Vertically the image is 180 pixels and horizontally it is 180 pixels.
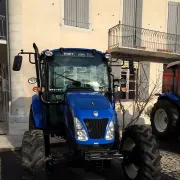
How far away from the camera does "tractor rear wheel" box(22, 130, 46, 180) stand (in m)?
3.75

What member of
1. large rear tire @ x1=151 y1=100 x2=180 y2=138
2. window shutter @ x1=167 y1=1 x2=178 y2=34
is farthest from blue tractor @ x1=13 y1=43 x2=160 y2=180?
window shutter @ x1=167 y1=1 x2=178 y2=34

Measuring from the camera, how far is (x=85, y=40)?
11.8 metres

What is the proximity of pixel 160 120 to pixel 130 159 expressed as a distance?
4.12 metres

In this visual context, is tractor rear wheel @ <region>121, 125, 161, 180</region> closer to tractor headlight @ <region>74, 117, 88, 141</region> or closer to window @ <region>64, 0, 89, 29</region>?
tractor headlight @ <region>74, 117, 88, 141</region>

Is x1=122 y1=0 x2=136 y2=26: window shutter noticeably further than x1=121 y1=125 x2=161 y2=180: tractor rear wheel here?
Yes

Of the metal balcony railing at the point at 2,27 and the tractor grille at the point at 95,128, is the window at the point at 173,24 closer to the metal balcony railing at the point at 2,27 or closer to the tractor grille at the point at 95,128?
the metal balcony railing at the point at 2,27

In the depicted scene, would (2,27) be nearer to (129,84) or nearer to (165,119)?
(129,84)

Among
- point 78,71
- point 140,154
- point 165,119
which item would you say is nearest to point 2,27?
point 78,71

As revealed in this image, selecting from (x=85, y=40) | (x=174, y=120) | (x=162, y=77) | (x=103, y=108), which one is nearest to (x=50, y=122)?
(x=103, y=108)

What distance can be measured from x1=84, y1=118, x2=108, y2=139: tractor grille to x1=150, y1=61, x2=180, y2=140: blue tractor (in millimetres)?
3847

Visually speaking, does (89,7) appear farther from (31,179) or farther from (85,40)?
(31,179)

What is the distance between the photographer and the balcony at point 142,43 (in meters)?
12.5

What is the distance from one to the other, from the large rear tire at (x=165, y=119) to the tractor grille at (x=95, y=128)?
385 cm

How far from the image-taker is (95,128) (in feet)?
12.8
